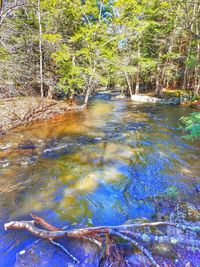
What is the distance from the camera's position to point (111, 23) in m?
15.9

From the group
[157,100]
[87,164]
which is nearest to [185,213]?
[87,164]

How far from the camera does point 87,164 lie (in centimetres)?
591

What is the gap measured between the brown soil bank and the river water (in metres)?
0.87

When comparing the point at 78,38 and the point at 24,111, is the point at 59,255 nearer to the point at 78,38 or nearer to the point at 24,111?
the point at 24,111

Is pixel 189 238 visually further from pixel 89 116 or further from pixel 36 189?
pixel 89 116

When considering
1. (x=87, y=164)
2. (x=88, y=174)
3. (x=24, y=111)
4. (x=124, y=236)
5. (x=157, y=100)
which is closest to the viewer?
(x=124, y=236)

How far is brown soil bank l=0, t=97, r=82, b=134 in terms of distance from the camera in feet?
31.1

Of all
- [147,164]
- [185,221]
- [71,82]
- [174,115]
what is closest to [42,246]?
[185,221]

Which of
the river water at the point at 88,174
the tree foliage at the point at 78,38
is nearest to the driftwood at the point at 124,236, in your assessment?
the river water at the point at 88,174

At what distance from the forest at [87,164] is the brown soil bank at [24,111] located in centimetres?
6

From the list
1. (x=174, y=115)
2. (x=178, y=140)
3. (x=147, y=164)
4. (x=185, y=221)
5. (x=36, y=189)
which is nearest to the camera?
(x=185, y=221)

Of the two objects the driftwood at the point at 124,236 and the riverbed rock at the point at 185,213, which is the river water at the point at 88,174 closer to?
the riverbed rock at the point at 185,213

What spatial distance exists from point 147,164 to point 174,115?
726cm

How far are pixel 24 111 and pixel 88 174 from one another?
22.7 ft
